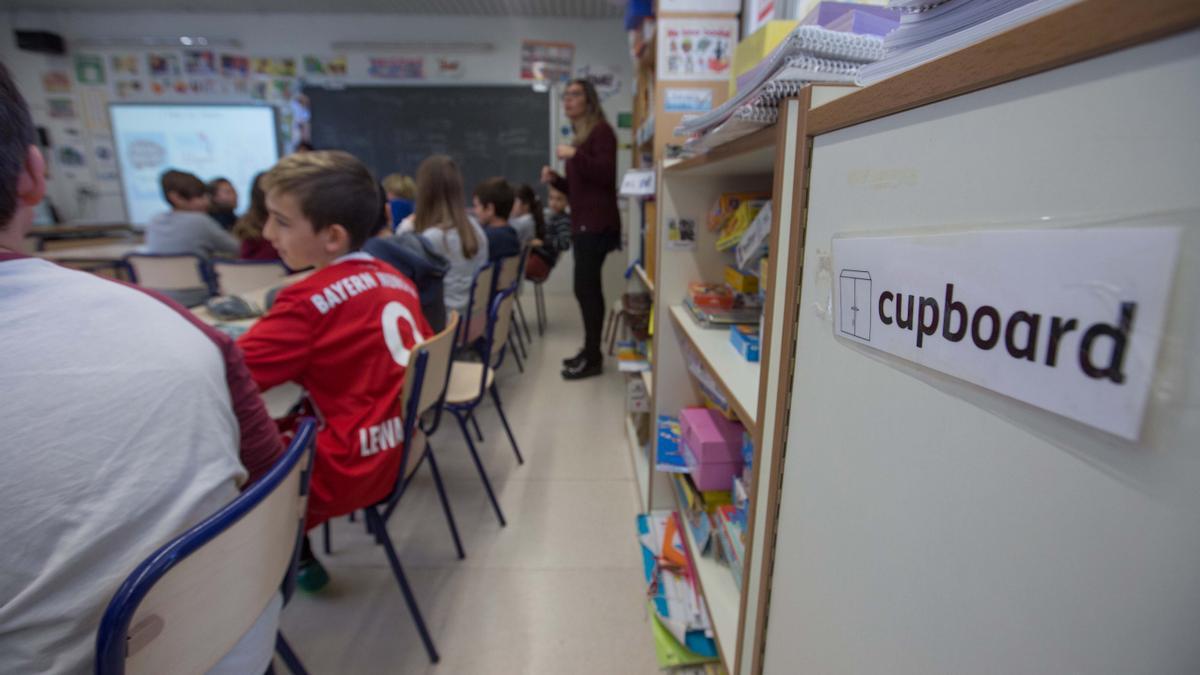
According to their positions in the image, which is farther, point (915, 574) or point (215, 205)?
point (215, 205)

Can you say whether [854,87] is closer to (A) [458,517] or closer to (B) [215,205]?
(A) [458,517]

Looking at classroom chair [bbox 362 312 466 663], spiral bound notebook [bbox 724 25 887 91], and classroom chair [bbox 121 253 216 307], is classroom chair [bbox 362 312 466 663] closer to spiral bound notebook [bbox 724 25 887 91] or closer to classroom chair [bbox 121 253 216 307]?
spiral bound notebook [bbox 724 25 887 91]

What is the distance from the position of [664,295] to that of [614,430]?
Answer: 1.04 metres

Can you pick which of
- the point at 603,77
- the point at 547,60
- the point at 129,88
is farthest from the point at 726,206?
the point at 129,88

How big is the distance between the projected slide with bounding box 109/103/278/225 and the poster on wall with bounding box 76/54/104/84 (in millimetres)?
298

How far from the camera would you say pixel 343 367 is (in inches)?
42.7

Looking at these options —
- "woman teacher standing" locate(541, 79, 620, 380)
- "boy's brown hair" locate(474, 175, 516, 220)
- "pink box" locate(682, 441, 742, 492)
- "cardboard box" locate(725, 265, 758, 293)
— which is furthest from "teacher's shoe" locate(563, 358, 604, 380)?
"pink box" locate(682, 441, 742, 492)

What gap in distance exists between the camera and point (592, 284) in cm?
280

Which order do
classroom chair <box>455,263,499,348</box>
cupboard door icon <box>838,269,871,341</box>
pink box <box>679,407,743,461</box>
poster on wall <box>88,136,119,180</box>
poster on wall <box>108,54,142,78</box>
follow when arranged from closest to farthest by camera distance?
cupboard door icon <box>838,269,871,341</box> < pink box <box>679,407,743,461</box> < classroom chair <box>455,263,499,348</box> < poster on wall <box>108,54,142,78</box> < poster on wall <box>88,136,119,180</box>

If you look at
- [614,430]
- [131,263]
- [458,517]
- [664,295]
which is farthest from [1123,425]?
[131,263]

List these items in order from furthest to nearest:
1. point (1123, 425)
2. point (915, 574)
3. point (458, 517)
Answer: point (458, 517) < point (915, 574) < point (1123, 425)

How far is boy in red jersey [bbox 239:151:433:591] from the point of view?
102cm

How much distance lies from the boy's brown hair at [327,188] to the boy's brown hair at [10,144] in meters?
0.58

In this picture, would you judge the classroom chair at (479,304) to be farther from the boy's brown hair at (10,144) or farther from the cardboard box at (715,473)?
the boy's brown hair at (10,144)
